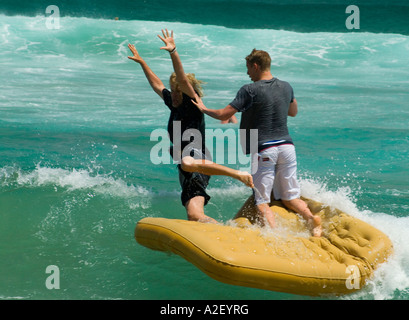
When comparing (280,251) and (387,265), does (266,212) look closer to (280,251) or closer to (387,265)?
(280,251)

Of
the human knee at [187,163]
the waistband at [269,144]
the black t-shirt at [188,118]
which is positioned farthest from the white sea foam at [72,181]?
the waistband at [269,144]

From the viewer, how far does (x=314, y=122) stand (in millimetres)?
10047

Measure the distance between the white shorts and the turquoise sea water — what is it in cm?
48

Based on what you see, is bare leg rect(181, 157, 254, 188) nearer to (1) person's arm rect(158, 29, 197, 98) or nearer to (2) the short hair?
(1) person's arm rect(158, 29, 197, 98)

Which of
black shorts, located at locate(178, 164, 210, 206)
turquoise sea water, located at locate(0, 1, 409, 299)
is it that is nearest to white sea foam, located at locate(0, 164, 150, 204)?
turquoise sea water, located at locate(0, 1, 409, 299)

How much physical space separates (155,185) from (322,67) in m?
11.8

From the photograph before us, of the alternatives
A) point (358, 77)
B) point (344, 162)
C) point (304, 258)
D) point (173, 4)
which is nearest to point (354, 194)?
point (344, 162)

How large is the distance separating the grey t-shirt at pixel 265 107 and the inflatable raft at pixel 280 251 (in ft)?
2.45

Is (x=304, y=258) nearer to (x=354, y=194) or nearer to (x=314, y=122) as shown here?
(x=354, y=194)

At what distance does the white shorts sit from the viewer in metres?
4.49

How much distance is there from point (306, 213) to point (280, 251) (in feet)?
2.64

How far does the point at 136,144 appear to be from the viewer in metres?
8.52

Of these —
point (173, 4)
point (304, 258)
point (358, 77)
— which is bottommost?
point (304, 258)

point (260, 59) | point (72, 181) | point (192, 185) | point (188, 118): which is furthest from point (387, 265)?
point (72, 181)
